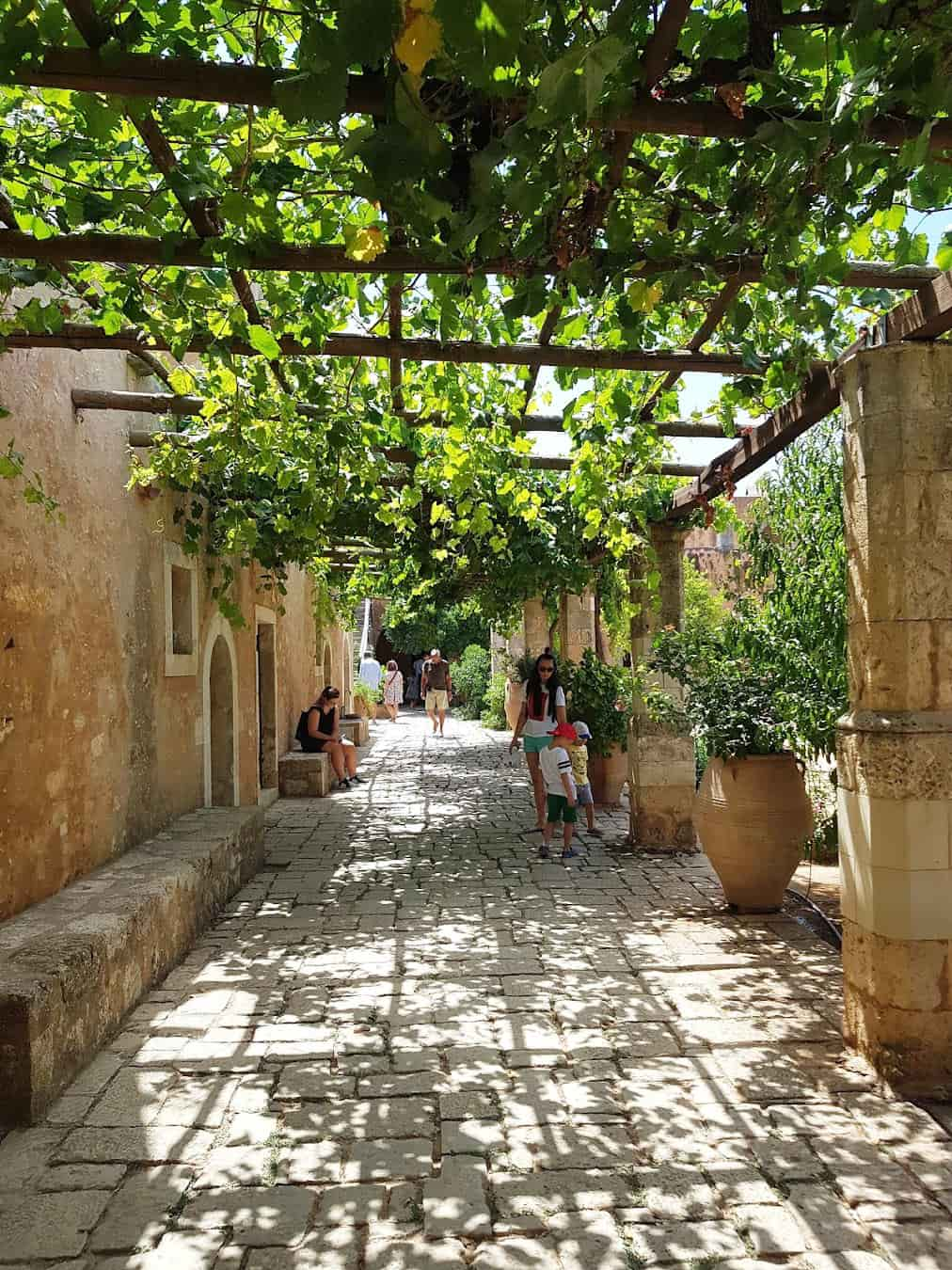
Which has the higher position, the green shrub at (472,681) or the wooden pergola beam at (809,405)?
the wooden pergola beam at (809,405)

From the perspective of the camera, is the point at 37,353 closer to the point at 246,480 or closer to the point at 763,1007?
the point at 246,480

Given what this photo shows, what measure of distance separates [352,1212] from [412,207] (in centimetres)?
269

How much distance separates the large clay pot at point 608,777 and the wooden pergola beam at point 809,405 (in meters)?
3.57

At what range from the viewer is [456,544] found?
10.2m

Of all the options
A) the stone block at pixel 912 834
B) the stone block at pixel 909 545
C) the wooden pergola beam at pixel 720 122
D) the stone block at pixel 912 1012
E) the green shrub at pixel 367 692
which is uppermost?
the wooden pergola beam at pixel 720 122

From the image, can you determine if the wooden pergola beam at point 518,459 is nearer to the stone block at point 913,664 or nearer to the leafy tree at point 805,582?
the leafy tree at point 805,582

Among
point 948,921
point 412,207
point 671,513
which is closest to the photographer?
point 412,207

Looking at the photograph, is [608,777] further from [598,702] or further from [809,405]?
[809,405]

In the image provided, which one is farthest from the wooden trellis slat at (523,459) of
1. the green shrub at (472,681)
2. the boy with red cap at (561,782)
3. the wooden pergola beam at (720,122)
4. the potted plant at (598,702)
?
the green shrub at (472,681)

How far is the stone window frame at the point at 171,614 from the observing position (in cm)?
704

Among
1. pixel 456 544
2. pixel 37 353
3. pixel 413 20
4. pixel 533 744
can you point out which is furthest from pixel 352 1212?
pixel 456 544

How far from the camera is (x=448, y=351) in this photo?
4445 mm

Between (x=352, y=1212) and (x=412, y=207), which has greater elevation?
(x=412, y=207)

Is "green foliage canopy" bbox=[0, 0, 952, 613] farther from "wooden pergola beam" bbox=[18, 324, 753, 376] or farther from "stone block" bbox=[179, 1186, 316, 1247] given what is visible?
"stone block" bbox=[179, 1186, 316, 1247]
